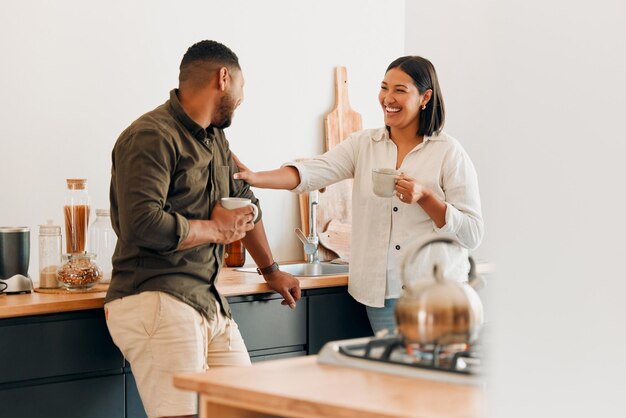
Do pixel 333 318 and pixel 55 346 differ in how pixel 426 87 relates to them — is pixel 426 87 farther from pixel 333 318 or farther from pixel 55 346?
pixel 55 346

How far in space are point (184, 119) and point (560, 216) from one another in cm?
173

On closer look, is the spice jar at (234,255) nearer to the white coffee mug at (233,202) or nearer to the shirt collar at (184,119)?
the white coffee mug at (233,202)

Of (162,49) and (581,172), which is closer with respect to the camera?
(581,172)

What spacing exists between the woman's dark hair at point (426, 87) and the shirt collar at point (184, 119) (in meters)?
0.77

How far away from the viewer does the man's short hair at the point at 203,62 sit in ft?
8.86

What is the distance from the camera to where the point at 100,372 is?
9.18ft

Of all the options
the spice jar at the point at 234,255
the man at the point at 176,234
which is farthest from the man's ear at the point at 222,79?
the spice jar at the point at 234,255

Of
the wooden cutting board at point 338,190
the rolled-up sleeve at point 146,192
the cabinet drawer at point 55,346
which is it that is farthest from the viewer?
the wooden cutting board at point 338,190

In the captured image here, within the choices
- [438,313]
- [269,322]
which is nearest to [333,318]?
[269,322]

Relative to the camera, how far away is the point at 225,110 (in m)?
2.72

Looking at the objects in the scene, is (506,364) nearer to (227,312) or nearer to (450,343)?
(450,343)

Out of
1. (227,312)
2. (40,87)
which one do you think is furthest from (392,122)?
(40,87)

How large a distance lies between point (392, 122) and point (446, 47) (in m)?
1.37

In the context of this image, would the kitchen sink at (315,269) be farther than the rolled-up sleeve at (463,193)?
Yes
